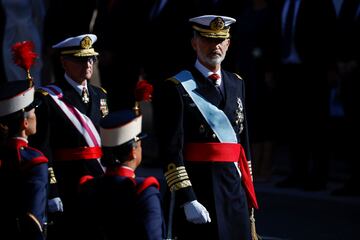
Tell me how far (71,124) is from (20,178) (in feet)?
4.89

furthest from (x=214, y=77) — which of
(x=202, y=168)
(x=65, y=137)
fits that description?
(x=65, y=137)

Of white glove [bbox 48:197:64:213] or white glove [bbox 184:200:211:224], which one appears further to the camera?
white glove [bbox 48:197:64:213]

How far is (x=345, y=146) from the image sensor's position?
14.5 metres

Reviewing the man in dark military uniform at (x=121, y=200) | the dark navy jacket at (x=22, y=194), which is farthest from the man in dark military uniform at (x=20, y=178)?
the man in dark military uniform at (x=121, y=200)

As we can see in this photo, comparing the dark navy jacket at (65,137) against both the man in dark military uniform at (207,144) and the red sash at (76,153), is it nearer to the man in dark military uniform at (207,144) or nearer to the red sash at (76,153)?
the red sash at (76,153)

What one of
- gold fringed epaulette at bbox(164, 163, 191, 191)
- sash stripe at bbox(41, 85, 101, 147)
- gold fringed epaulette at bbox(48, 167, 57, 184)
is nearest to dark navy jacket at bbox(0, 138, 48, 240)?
gold fringed epaulette at bbox(164, 163, 191, 191)

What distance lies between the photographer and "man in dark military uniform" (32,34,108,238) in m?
9.09

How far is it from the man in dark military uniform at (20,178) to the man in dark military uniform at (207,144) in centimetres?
84

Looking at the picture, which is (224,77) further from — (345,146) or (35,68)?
(35,68)

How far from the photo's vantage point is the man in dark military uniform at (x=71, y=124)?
29.8 feet

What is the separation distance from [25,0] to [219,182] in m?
7.91

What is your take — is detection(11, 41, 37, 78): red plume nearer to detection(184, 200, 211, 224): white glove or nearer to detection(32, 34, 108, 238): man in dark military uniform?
detection(32, 34, 108, 238): man in dark military uniform

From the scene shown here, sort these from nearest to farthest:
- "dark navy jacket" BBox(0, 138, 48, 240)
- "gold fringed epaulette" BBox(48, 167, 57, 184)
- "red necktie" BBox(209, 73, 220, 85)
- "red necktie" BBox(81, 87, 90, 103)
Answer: "dark navy jacket" BBox(0, 138, 48, 240)
"red necktie" BBox(209, 73, 220, 85)
"gold fringed epaulette" BBox(48, 167, 57, 184)
"red necktie" BBox(81, 87, 90, 103)

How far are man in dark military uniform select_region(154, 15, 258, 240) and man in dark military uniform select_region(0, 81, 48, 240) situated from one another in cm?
84
